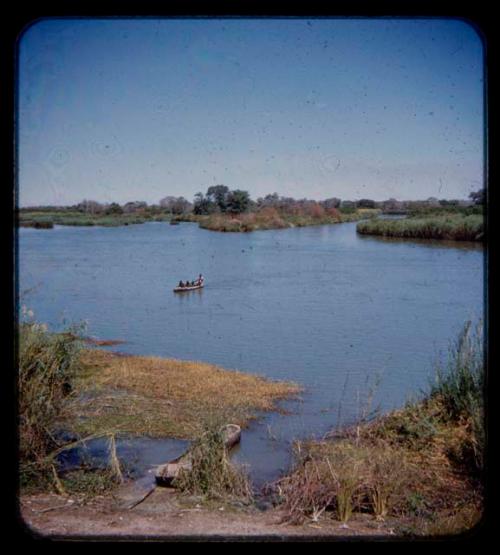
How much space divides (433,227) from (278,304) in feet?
→ 23.6

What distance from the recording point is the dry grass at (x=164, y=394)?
8.26 metres

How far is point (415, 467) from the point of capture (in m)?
6.16

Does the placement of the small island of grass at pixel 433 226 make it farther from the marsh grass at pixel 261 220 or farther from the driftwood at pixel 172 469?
the driftwood at pixel 172 469

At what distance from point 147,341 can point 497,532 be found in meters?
11.2

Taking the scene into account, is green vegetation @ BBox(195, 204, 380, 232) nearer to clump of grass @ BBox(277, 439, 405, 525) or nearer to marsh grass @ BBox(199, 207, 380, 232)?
marsh grass @ BBox(199, 207, 380, 232)

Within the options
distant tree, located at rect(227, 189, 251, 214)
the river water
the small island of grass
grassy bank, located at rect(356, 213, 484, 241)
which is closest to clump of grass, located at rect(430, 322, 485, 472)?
the river water

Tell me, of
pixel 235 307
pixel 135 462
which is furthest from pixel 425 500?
pixel 235 307

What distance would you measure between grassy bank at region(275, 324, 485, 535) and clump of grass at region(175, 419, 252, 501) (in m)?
0.36

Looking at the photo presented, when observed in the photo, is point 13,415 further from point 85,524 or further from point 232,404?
point 232,404

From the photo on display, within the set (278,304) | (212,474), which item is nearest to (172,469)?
(212,474)

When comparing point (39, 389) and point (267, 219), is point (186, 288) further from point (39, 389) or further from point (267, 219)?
point (39, 389)

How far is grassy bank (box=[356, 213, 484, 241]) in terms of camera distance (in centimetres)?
2009

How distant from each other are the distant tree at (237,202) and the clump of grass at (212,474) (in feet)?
58.5

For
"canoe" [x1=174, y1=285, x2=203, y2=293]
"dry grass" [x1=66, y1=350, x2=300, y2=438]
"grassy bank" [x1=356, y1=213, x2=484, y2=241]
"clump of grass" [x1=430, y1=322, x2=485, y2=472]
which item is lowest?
"dry grass" [x1=66, y1=350, x2=300, y2=438]
